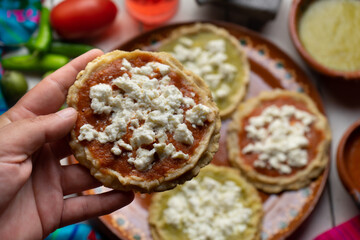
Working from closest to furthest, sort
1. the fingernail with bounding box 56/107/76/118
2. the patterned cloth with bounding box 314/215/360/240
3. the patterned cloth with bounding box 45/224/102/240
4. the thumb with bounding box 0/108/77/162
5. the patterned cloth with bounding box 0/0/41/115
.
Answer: the thumb with bounding box 0/108/77/162, the fingernail with bounding box 56/107/76/118, the patterned cloth with bounding box 45/224/102/240, the patterned cloth with bounding box 314/215/360/240, the patterned cloth with bounding box 0/0/41/115

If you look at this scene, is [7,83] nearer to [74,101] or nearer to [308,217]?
[74,101]

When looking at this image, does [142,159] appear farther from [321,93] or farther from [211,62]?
[321,93]

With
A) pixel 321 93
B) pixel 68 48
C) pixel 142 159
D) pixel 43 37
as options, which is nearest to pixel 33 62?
pixel 43 37

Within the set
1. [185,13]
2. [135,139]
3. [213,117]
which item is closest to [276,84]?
[185,13]

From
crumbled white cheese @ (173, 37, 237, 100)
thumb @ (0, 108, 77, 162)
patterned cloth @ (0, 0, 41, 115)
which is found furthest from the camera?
patterned cloth @ (0, 0, 41, 115)

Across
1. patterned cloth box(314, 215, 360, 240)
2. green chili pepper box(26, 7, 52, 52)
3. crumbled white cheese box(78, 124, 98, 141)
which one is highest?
crumbled white cheese box(78, 124, 98, 141)

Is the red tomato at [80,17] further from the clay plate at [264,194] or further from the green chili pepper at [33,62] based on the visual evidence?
the clay plate at [264,194]

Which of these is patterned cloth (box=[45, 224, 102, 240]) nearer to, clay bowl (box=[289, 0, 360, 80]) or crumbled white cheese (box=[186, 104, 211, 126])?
crumbled white cheese (box=[186, 104, 211, 126])

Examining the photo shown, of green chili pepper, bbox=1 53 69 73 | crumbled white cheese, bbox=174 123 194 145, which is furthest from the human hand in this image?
green chili pepper, bbox=1 53 69 73
